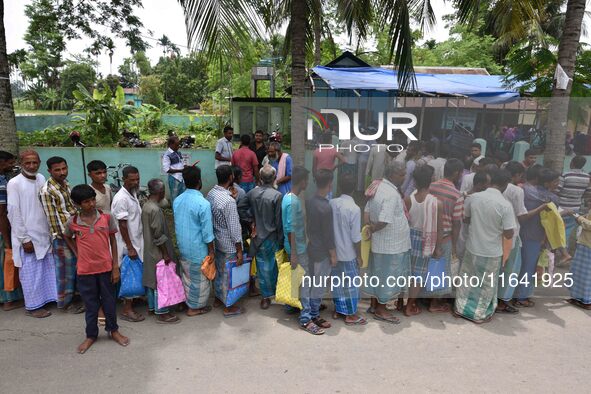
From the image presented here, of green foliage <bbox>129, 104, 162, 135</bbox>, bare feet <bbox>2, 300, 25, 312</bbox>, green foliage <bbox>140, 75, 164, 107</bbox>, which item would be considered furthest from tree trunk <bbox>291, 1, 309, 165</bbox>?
green foliage <bbox>140, 75, 164, 107</bbox>

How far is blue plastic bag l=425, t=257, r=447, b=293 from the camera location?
403 centimetres

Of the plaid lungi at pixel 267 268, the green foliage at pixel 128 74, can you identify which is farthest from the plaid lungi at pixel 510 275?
the green foliage at pixel 128 74

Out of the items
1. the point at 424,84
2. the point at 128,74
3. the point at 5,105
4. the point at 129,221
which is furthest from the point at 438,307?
the point at 128,74

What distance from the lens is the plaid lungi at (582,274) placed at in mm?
4176

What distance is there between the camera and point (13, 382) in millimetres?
2943

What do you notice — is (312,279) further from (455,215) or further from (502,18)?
(502,18)

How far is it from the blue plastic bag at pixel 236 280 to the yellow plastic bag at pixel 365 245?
43.7 inches

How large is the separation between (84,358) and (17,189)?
1.63m

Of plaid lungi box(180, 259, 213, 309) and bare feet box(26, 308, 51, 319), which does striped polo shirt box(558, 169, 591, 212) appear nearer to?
plaid lungi box(180, 259, 213, 309)

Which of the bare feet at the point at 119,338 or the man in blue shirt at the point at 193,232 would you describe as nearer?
the bare feet at the point at 119,338

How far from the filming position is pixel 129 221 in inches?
146

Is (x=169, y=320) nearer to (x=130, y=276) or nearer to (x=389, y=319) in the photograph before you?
(x=130, y=276)

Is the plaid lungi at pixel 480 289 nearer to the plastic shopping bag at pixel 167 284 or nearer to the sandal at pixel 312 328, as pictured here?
the sandal at pixel 312 328

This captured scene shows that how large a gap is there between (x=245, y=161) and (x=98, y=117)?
15.7 ft
